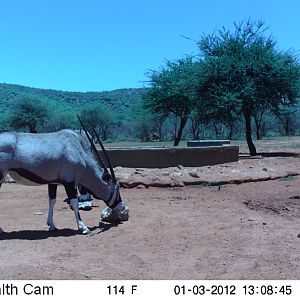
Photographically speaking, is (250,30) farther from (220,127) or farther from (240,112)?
(220,127)

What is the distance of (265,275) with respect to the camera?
19.3 ft

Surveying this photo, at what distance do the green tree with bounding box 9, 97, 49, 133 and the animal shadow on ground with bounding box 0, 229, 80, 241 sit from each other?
43671 mm

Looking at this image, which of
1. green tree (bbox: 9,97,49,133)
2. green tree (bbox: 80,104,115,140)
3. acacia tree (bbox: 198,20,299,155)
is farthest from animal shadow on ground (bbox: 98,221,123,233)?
green tree (bbox: 80,104,115,140)

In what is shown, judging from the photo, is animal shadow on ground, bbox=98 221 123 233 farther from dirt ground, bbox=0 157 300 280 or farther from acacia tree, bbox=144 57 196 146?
acacia tree, bbox=144 57 196 146

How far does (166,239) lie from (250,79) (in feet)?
57.6

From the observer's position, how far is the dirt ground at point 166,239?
6168mm

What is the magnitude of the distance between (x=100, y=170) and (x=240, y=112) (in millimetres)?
16698

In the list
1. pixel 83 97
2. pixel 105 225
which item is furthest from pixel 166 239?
pixel 83 97

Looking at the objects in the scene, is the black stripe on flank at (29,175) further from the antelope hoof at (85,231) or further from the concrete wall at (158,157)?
the concrete wall at (158,157)

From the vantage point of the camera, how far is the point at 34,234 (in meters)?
8.43

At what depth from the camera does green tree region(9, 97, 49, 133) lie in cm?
5203

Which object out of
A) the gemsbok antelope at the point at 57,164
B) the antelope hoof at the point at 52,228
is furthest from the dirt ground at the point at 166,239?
the gemsbok antelope at the point at 57,164

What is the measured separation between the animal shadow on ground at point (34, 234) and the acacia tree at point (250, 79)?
15.9 m

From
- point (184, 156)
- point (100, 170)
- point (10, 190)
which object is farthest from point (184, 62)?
point (100, 170)
